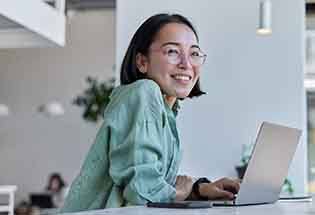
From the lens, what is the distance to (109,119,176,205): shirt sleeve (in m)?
1.16

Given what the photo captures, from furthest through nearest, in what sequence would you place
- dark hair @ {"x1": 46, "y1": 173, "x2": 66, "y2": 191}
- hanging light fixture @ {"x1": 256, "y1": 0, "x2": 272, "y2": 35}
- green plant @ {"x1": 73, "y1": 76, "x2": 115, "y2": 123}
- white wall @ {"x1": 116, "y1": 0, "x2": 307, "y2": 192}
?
dark hair @ {"x1": 46, "y1": 173, "x2": 66, "y2": 191}, green plant @ {"x1": 73, "y1": 76, "x2": 115, "y2": 123}, white wall @ {"x1": 116, "y1": 0, "x2": 307, "y2": 192}, hanging light fixture @ {"x1": 256, "y1": 0, "x2": 272, "y2": 35}

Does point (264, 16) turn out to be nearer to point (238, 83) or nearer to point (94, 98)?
point (238, 83)

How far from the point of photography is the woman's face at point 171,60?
4.55 ft

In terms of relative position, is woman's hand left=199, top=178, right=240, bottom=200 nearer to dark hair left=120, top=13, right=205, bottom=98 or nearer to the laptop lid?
the laptop lid

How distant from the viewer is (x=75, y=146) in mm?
10078

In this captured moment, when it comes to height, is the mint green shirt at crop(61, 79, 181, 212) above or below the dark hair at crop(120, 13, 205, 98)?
below

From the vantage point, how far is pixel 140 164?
1.16m

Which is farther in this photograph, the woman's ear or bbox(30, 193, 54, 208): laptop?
bbox(30, 193, 54, 208): laptop

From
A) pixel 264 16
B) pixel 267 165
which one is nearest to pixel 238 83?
pixel 264 16

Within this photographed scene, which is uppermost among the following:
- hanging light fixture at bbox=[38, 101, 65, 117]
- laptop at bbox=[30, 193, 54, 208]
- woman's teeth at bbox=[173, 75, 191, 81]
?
woman's teeth at bbox=[173, 75, 191, 81]

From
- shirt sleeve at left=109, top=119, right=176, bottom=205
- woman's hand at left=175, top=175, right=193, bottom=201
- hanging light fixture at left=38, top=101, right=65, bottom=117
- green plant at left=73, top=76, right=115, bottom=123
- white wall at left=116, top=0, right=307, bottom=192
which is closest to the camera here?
shirt sleeve at left=109, top=119, right=176, bottom=205

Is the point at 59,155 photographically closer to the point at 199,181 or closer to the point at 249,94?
the point at 249,94

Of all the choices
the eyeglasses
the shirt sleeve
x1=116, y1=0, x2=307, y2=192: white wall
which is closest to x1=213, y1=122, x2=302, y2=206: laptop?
the shirt sleeve

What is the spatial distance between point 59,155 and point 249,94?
6406 mm
